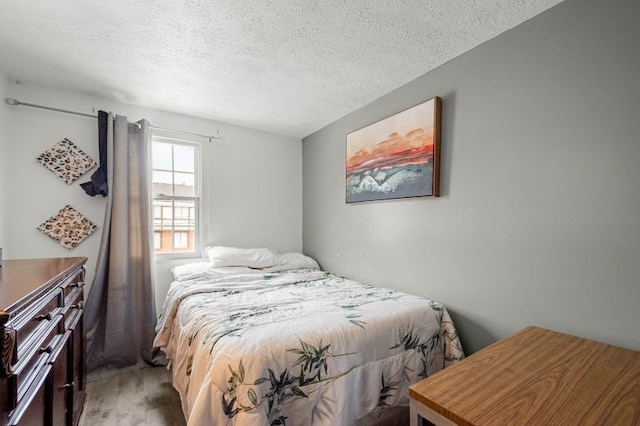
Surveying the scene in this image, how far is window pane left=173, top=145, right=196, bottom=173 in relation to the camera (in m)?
2.94

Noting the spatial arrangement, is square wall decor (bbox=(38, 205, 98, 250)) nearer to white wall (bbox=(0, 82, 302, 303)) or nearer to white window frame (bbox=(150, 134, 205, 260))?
white wall (bbox=(0, 82, 302, 303))

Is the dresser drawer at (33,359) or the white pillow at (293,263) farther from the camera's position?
the white pillow at (293,263)

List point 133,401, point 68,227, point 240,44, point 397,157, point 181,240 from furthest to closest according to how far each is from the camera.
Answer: point 181,240
point 68,227
point 397,157
point 133,401
point 240,44

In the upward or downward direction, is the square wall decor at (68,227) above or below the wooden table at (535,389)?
above

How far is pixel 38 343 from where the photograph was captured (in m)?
0.95

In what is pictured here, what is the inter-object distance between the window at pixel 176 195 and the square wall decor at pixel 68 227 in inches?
21.2

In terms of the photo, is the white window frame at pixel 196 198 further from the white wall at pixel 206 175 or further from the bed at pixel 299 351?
the bed at pixel 299 351

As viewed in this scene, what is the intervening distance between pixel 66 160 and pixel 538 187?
3.43 m

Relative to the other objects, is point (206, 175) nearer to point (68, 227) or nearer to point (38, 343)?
point (68, 227)

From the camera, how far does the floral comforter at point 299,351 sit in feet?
3.82

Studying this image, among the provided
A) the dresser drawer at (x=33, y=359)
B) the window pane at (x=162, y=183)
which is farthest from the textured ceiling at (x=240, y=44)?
the dresser drawer at (x=33, y=359)

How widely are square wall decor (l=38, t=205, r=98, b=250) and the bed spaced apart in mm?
1002

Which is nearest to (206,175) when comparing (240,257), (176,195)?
(176,195)

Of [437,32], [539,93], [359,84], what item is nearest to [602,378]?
[539,93]
